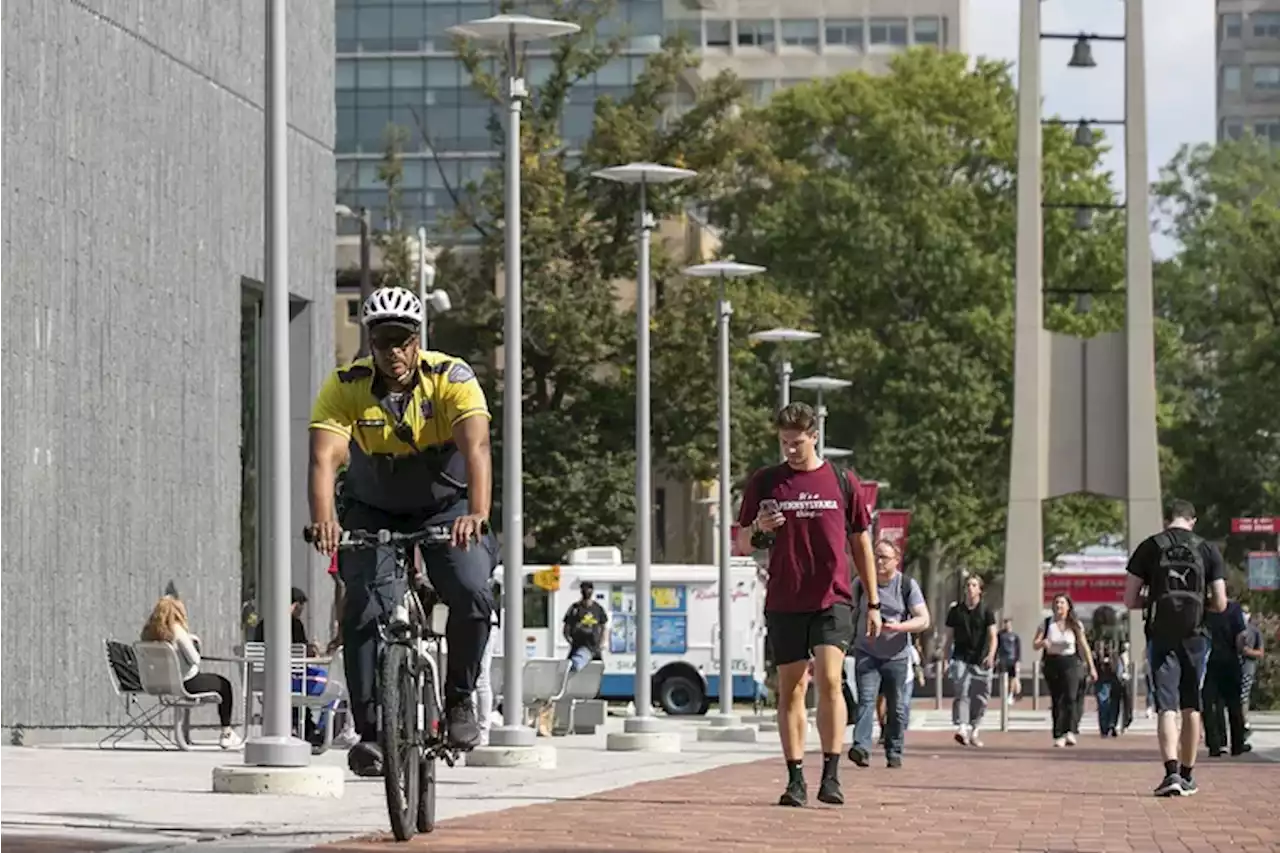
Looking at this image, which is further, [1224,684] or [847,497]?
[1224,684]

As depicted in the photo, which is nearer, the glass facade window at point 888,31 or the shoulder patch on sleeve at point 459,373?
the shoulder patch on sleeve at point 459,373

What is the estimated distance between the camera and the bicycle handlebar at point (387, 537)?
1132cm

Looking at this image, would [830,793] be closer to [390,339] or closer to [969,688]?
[390,339]

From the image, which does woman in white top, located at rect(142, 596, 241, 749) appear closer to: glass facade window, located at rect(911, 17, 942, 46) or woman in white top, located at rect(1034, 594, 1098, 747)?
woman in white top, located at rect(1034, 594, 1098, 747)

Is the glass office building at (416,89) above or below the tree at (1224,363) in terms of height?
above

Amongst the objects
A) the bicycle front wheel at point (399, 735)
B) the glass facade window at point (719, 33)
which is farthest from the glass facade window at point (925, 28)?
the bicycle front wheel at point (399, 735)

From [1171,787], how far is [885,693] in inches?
182

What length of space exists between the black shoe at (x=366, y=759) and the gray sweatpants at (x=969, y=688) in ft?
67.4

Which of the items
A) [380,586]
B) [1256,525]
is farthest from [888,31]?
[380,586]

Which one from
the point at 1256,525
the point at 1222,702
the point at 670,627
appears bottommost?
the point at 670,627

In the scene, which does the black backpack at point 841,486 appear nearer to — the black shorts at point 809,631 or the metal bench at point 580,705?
the black shorts at point 809,631

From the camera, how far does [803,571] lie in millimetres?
15133

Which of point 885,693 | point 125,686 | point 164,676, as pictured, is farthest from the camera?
point 125,686

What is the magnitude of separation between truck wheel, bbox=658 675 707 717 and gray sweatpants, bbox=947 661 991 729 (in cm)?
1977
